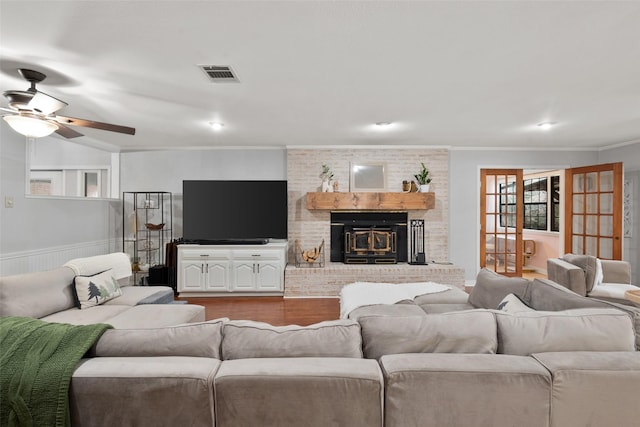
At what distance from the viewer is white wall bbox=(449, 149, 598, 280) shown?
590 cm

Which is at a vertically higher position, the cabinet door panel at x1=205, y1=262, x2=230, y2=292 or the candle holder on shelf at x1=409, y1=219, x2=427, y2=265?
the candle holder on shelf at x1=409, y1=219, x2=427, y2=265

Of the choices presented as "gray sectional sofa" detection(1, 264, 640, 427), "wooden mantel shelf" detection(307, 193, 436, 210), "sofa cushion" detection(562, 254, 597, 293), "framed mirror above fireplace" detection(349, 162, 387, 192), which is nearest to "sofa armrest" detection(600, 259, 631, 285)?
"sofa cushion" detection(562, 254, 597, 293)

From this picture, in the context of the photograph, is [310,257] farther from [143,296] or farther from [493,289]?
[493,289]

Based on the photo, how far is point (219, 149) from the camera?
5.87 m

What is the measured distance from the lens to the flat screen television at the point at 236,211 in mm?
5520

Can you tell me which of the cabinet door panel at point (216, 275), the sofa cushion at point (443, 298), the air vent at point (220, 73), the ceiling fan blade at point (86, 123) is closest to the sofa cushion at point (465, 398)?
the sofa cushion at point (443, 298)

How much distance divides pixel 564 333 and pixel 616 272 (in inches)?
143

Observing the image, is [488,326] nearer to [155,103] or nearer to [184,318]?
[184,318]

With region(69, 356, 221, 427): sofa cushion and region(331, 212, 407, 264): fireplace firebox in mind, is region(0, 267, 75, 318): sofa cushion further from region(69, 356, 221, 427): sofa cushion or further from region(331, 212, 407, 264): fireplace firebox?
region(331, 212, 407, 264): fireplace firebox

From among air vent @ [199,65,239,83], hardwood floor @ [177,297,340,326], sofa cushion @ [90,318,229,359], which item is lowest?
hardwood floor @ [177,297,340,326]

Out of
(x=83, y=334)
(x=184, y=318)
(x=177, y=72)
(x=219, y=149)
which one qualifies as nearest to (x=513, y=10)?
(x=177, y=72)

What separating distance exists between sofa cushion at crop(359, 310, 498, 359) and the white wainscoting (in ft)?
14.2

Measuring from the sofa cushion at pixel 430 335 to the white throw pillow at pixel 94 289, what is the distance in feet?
9.01

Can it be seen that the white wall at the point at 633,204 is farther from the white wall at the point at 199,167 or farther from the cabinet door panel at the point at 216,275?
the cabinet door panel at the point at 216,275
